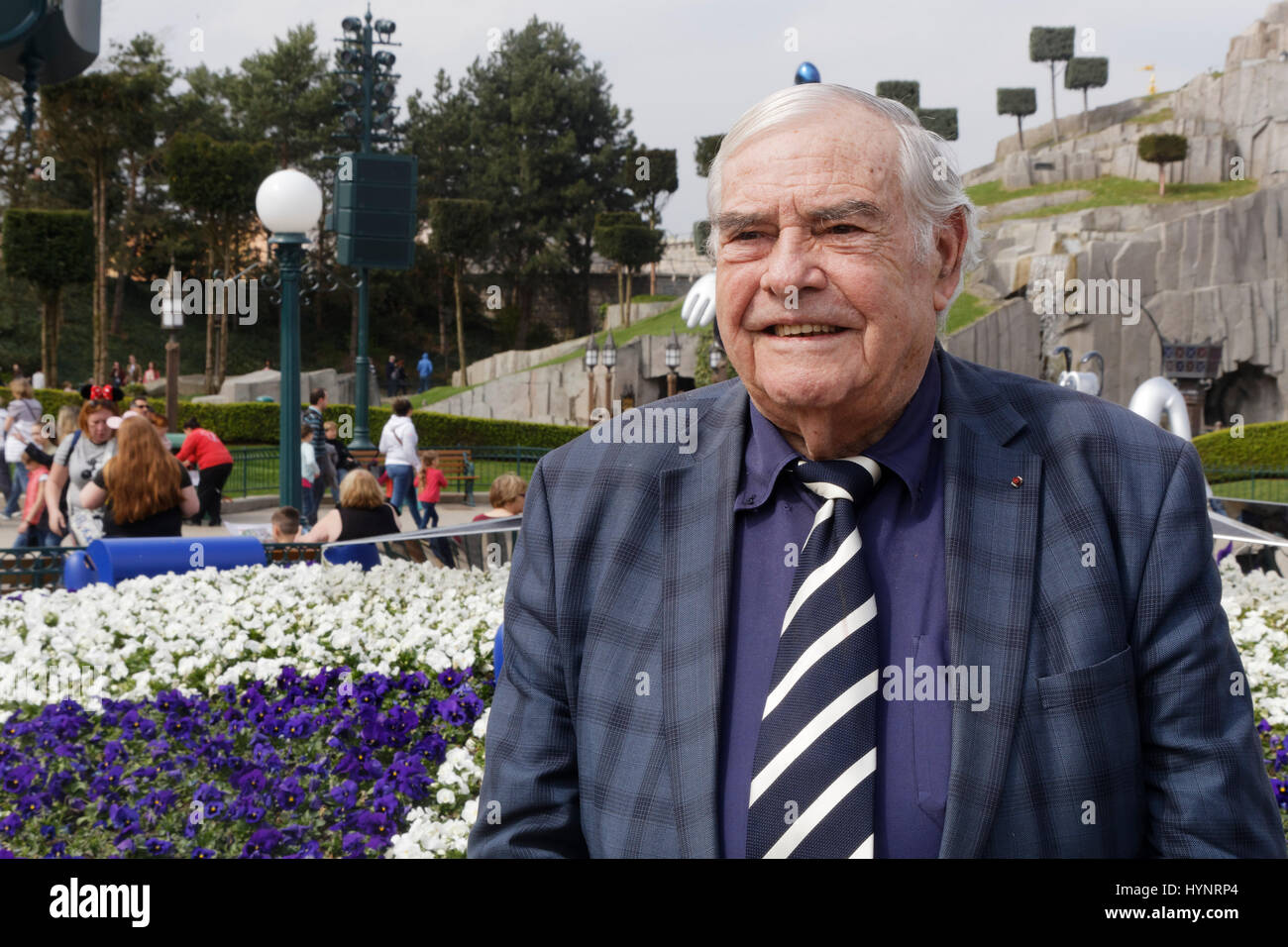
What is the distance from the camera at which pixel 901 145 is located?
5.98 feet

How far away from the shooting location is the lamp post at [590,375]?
33.2m

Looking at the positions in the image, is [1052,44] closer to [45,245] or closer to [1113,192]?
[1113,192]

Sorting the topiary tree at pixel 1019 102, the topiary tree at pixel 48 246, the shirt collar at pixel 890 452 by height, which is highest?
the topiary tree at pixel 1019 102

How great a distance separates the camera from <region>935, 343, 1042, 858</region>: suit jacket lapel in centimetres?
171

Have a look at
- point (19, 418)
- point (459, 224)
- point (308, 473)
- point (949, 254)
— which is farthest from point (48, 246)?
point (949, 254)

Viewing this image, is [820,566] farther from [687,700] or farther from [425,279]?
[425,279]

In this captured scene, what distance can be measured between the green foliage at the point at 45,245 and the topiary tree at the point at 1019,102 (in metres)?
45.0

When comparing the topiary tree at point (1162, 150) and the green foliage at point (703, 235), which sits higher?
the topiary tree at point (1162, 150)

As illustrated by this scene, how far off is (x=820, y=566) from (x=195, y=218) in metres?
49.7

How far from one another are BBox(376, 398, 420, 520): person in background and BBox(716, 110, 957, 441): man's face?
14.1 metres

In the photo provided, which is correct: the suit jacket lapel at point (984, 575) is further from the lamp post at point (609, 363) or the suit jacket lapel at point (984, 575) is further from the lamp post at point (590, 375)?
the lamp post at point (590, 375)

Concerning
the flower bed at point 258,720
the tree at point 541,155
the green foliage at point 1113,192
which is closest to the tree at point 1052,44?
the green foliage at point 1113,192

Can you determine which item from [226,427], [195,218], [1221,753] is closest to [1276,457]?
[226,427]
